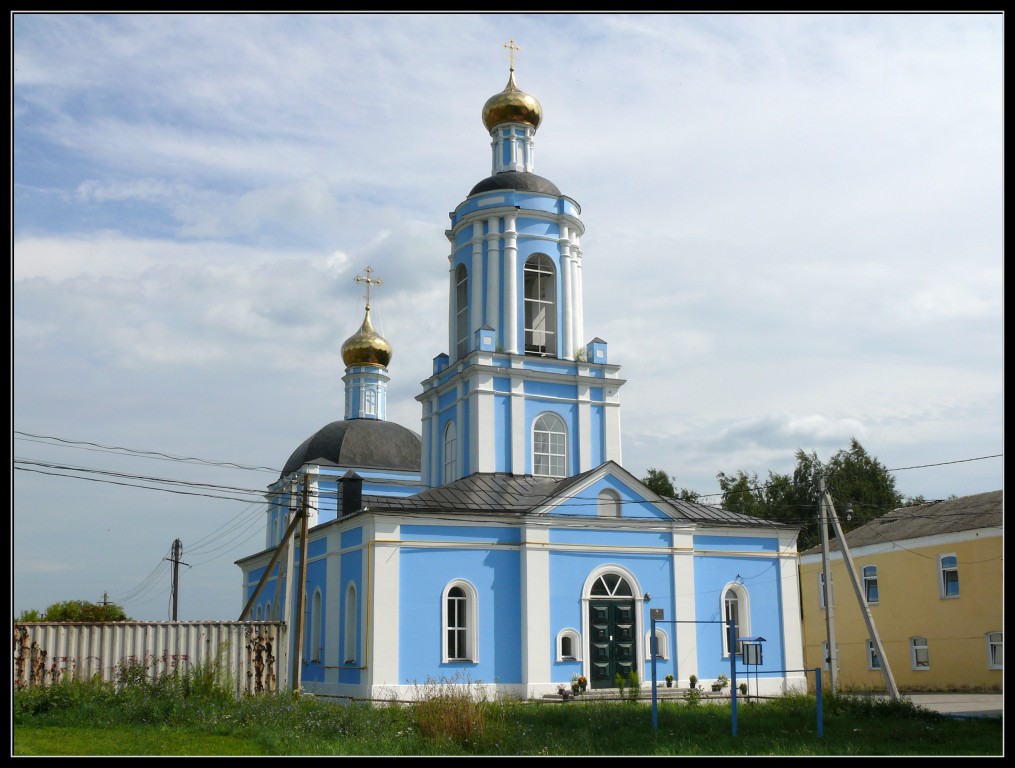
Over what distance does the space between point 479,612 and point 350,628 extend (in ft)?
10.4

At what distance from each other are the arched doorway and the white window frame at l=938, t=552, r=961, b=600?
33.1 ft

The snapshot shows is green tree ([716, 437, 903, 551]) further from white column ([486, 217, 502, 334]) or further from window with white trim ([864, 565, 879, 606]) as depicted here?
white column ([486, 217, 502, 334])

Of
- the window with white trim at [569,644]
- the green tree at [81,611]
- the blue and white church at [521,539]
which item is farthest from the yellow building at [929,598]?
the green tree at [81,611]

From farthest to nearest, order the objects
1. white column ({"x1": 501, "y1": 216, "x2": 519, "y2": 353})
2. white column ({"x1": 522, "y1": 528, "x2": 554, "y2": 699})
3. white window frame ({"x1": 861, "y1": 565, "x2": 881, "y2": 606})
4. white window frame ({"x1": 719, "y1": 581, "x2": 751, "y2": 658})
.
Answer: white window frame ({"x1": 861, "y1": 565, "x2": 881, "y2": 606}) < white column ({"x1": 501, "y1": 216, "x2": 519, "y2": 353}) < white window frame ({"x1": 719, "y1": 581, "x2": 751, "y2": 658}) < white column ({"x1": 522, "y1": 528, "x2": 554, "y2": 699})

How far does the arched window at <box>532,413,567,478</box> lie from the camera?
28516mm

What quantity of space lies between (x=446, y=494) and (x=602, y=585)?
4264 mm

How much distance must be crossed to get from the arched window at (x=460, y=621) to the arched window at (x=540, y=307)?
7.66 m

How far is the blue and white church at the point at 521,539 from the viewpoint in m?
24.3

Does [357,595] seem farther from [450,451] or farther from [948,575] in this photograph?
[948,575]

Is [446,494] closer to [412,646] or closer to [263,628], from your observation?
[412,646]

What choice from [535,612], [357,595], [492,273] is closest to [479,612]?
[535,612]

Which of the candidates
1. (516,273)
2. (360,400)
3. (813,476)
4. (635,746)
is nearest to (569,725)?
(635,746)

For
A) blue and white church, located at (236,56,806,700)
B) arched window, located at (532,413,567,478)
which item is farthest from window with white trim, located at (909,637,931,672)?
arched window, located at (532,413,567,478)

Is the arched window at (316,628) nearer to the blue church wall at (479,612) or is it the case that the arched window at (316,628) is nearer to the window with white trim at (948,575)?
the blue church wall at (479,612)
